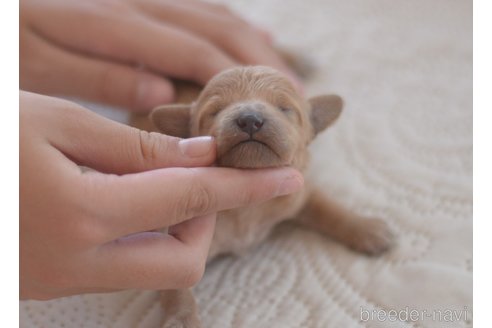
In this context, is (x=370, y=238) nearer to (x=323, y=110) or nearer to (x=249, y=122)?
(x=323, y=110)

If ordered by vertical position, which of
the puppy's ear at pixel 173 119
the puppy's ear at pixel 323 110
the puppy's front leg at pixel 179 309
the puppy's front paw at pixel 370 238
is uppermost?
the puppy's ear at pixel 323 110

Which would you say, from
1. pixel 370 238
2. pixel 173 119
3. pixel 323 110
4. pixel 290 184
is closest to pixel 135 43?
pixel 173 119

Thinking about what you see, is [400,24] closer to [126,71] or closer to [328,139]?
[328,139]

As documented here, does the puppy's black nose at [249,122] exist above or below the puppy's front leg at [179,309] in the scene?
above

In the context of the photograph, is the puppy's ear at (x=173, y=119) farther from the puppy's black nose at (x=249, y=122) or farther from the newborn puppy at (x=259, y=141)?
the puppy's black nose at (x=249, y=122)

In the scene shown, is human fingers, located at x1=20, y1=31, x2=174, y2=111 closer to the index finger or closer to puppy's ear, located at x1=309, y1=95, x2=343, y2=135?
puppy's ear, located at x1=309, y1=95, x2=343, y2=135

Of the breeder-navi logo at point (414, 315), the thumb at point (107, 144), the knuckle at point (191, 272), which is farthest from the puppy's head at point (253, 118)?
the breeder-navi logo at point (414, 315)

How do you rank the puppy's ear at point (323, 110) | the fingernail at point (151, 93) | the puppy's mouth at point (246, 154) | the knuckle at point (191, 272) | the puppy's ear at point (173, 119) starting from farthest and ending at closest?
the fingernail at point (151, 93) → the puppy's ear at point (323, 110) → the puppy's ear at point (173, 119) → the puppy's mouth at point (246, 154) → the knuckle at point (191, 272)
